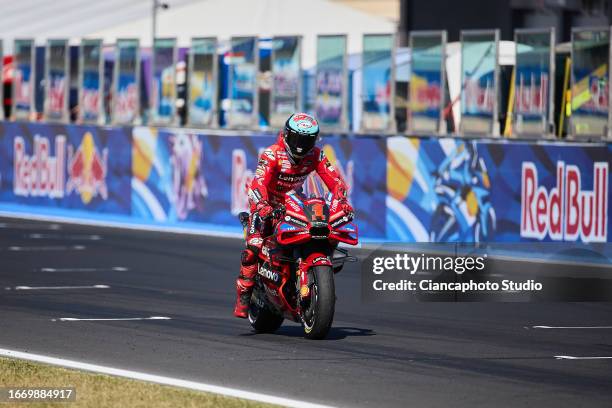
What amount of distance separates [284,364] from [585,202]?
1037 centimetres

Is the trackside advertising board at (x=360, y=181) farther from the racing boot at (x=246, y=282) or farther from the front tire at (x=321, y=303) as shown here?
the front tire at (x=321, y=303)

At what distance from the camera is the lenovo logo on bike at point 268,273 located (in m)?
11.9

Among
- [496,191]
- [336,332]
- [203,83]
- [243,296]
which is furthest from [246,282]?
[203,83]

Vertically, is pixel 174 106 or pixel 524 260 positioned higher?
pixel 174 106

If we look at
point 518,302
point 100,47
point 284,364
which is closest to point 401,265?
point 518,302

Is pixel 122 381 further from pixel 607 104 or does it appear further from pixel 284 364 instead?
pixel 607 104

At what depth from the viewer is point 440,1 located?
43438mm

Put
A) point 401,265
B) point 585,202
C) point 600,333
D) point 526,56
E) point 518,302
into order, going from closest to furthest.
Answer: point 600,333 < point 401,265 < point 518,302 < point 585,202 < point 526,56

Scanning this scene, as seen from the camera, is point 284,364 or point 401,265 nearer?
point 284,364

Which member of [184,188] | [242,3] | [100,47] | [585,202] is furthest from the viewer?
[242,3]

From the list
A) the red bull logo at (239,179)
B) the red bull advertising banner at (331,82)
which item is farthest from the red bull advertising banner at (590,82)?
the red bull logo at (239,179)

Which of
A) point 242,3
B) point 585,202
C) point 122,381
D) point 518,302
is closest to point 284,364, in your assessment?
point 122,381

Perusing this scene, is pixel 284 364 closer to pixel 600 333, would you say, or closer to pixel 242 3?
pixel 600 333

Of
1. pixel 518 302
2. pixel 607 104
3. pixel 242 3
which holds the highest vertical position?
pixel 242 3
